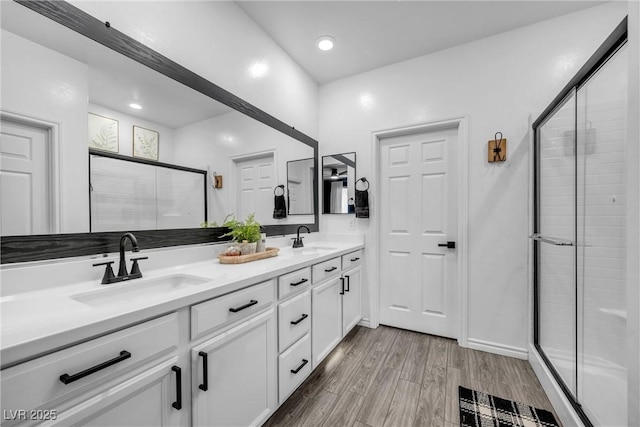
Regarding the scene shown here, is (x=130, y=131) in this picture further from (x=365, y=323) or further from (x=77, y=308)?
(x=365, y=323)

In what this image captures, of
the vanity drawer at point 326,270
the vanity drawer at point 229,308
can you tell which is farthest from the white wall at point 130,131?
the vanity drawer at point 326,270

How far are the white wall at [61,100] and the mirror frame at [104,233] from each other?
0.25 feet

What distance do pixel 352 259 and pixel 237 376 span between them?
58.3 inches

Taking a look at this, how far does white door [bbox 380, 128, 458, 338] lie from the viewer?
97.0 inches

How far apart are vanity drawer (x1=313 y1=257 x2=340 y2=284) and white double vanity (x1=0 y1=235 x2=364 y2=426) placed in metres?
0.10

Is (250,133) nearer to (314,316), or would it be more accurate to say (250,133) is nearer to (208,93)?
(208,93)

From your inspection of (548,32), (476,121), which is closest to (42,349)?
(476,121)

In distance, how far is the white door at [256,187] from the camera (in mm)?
2006

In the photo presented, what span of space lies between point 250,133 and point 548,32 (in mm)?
2483

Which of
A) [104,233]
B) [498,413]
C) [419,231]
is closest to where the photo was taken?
[104,233]

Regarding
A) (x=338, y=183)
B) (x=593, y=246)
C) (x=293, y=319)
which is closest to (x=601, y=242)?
(x=593, y=246)

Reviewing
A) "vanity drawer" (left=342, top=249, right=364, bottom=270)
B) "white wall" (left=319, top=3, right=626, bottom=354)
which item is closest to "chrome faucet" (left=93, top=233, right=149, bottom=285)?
"vanity drawer" (left=342, top=249, right=364, bottom=270)

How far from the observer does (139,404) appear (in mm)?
828

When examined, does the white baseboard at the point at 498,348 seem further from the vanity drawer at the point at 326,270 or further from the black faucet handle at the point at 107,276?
the black faucet handle at the point at 107,276
